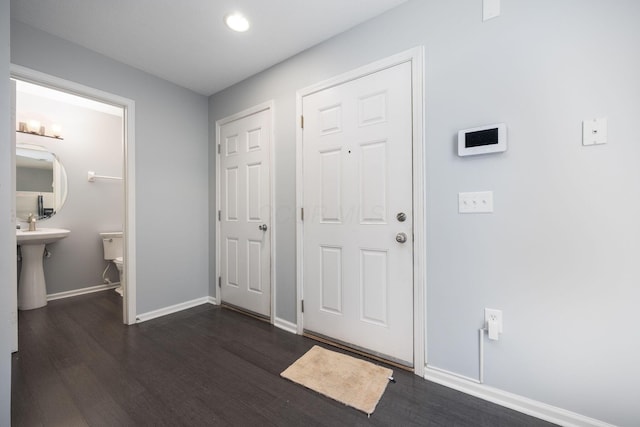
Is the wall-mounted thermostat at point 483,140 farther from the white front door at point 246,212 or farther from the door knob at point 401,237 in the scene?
the white front door at point 246,212

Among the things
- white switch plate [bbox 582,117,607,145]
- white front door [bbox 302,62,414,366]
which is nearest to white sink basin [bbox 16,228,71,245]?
white front door [bbox 302,62,414,366]

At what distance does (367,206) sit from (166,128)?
2377 mm

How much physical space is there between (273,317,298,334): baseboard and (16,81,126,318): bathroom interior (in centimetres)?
233

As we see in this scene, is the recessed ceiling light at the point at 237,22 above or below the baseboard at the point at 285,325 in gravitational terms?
above

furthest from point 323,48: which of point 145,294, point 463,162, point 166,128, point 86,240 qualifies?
point 86,240

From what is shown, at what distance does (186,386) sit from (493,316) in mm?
1909

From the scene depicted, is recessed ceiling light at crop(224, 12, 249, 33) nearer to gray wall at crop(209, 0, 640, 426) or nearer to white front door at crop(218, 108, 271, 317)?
white front door at crop(218, 108, 271, 317)

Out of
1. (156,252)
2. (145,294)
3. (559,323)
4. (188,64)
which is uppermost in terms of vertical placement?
(188,64)

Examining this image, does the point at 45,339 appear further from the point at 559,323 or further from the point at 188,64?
the point at 559,323

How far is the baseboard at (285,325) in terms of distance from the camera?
2.31m

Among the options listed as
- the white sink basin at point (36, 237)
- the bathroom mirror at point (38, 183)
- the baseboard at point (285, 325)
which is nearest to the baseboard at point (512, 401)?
the baseboard at point (285, 325)

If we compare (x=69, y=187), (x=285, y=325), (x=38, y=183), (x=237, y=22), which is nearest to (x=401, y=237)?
(x=285, y=325)

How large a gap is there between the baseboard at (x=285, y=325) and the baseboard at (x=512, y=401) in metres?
1.14

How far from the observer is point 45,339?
213 centimetres
